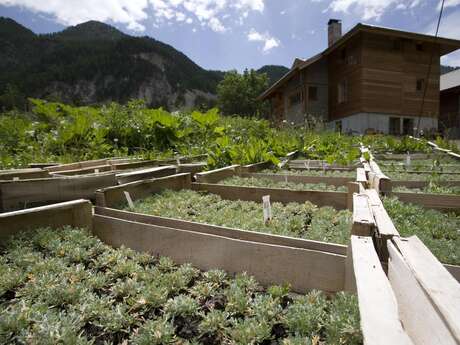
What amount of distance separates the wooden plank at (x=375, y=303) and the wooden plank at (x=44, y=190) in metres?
2.06

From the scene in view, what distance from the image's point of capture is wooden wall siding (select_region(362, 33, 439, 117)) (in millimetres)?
16234

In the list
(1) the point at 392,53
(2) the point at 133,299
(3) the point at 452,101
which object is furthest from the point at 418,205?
(3) the point at 452,101

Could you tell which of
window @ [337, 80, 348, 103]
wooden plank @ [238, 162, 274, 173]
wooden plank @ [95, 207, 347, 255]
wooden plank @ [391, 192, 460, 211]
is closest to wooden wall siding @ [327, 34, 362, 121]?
window @ [337, 80, 348, 103]

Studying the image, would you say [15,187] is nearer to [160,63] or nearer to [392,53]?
[392,53]

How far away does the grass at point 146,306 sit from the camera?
1.01 m

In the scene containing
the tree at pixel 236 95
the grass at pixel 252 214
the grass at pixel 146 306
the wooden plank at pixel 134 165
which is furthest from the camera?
the tree at pixel 236 95

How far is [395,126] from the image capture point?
698 inches

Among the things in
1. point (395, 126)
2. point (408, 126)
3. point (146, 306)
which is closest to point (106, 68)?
point (395, 126)

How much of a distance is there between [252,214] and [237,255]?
767 millimetres

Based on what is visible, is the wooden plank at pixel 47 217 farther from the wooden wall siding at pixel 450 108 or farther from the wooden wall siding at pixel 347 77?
the wooden wall siding at pixel 450 108

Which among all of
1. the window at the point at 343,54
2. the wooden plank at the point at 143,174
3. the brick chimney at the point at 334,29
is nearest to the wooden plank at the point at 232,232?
the wooden plank at the point at 143,174

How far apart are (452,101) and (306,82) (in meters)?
11.6

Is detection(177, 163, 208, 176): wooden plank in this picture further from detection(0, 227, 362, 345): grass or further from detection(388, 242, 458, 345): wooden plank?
detection(388, 242, 458, 345): wooden plank

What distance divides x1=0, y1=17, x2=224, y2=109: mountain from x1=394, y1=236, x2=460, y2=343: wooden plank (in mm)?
54685
